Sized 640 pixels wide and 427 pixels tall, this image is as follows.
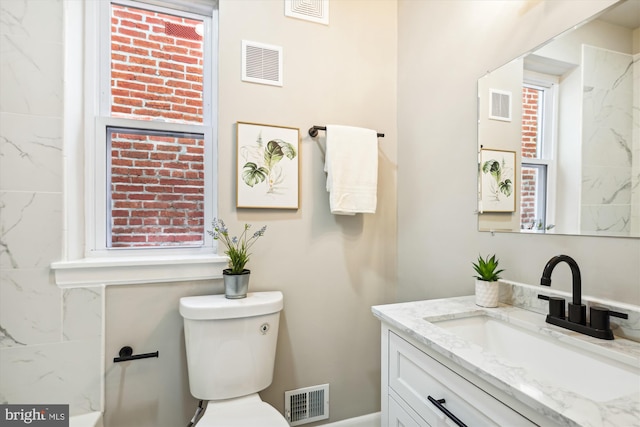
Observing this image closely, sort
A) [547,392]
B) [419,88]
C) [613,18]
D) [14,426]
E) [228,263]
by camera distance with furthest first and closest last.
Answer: [419,88] < [228,263] < [14,426] < [613,18] < [547,392]

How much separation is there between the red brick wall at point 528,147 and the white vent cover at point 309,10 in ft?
3.60

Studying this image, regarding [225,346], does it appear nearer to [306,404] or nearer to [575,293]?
[306,404]

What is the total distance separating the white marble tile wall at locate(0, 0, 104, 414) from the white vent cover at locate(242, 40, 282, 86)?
0.75 metres

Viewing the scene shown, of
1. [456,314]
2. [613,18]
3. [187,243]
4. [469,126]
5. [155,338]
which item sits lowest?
[155,338]

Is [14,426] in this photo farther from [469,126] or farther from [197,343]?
[469,126]

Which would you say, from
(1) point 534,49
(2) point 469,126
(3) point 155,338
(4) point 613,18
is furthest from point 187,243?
(4) point 613,18

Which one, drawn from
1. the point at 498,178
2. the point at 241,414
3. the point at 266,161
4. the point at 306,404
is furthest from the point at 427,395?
the point at 266,161

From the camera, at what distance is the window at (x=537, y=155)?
104 cm

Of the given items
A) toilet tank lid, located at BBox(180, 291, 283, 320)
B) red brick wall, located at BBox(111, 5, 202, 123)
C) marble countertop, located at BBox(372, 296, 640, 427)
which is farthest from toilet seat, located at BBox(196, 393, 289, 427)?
red brick wall, located at BBox(111, 5, 202, 123)

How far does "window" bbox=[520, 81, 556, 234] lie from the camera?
1041mm

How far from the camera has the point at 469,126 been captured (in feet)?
4.49

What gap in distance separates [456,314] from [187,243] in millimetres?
1272

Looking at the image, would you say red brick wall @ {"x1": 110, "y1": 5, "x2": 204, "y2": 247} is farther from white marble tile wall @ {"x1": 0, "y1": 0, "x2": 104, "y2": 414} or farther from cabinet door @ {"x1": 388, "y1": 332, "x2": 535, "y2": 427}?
cabinet door @ {"x1": 388, "y1": 332, "x2": 535, "y2": 427}

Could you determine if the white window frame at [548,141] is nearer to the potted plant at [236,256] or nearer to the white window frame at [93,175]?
the potted plant at [236,256]
